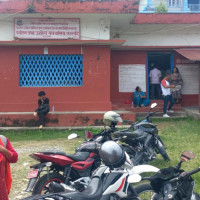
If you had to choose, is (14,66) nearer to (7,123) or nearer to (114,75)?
(7,123)

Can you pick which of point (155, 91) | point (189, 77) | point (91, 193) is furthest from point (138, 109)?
point (91, 193)

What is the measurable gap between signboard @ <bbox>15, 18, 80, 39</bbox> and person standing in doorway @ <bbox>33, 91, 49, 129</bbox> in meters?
1.85

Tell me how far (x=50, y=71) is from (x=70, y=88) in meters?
0.84

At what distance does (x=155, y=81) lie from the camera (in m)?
12.7

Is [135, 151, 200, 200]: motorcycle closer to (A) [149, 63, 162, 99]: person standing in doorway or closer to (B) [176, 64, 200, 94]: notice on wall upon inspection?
(A) [149, 63, 162, 99]: person standing in doorway

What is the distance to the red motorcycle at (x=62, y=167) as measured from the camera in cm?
384

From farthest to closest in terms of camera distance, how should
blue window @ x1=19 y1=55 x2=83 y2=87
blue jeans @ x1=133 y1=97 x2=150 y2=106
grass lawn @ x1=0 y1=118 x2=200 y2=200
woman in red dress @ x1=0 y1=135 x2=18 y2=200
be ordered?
blue jeans @ x1=133 y1=97 x2=150 y2=106
blue window @ x1=19 y1=55 x2=83 y2=87
grass lawn @ x1=0 y1=118 x2=200 y2=200
woman in red dress @ x1=0 y1=135 x2=18 y2=200

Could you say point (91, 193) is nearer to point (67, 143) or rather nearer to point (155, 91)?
point (67, 143)

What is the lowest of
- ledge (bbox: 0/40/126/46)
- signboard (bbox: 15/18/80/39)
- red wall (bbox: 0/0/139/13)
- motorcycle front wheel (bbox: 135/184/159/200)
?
motorcycle front wheel (bbox: 135/184/159/200)

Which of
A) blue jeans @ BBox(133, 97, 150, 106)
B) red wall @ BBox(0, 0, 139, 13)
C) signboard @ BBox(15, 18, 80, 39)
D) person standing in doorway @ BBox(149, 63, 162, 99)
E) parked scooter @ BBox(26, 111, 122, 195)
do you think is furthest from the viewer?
person standing in doorway @ BBox(149, 63, 162, 99)

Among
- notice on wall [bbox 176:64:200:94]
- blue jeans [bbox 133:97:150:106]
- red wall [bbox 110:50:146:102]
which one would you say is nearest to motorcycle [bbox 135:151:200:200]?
blue jeans [bbox 133:97:150:106]

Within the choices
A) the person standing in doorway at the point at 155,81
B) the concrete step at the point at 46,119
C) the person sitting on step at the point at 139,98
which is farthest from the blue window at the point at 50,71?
the person standing in doorway at the point at 155,81

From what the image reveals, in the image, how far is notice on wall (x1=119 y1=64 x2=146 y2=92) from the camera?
493 inches

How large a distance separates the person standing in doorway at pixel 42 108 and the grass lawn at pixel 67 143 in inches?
15.7
